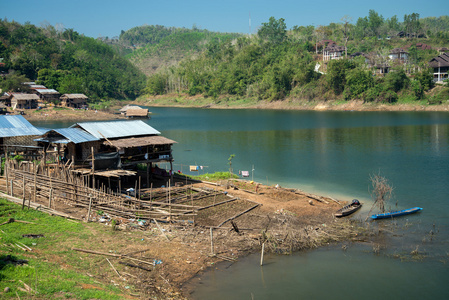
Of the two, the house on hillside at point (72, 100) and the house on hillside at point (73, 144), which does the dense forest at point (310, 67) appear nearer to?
the house on hillside at point (72, 100)

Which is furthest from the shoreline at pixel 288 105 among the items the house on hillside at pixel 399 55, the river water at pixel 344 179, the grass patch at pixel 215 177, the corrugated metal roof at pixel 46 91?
the grass patch at pixel 215 177

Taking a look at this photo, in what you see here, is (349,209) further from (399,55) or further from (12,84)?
(399,55)

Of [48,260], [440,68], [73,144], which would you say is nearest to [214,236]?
[48,260]

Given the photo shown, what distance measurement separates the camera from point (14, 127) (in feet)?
99.8

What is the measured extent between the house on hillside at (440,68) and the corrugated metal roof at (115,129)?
2821 inches

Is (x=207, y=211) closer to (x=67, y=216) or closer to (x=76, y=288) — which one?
(x=67, y=216)

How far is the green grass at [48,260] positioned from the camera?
40.5ft

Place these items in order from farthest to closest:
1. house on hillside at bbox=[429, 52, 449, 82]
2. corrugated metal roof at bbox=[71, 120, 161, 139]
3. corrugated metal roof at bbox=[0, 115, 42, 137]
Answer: house on hillside at bbox=[429, 52, 449, 82]
corrugated metal roof at bbox=[0, 115, 42, 137]
corrugated metal roof at bbox=[71, 120, 161, 139]

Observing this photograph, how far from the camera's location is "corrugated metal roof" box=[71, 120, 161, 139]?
2572 cm

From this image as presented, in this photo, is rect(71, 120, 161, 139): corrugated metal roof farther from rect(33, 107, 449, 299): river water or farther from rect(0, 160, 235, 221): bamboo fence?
rect(33, 107, 449, 299): river water

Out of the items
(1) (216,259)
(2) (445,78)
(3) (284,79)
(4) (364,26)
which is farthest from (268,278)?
(4) (364,26)

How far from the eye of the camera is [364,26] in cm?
12912

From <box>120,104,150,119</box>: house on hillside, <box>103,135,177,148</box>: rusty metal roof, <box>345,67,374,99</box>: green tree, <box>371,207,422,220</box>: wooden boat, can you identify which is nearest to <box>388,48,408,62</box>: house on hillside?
<box>345,67,374,99</box>: green tree

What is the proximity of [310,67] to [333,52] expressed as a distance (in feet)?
43.1
